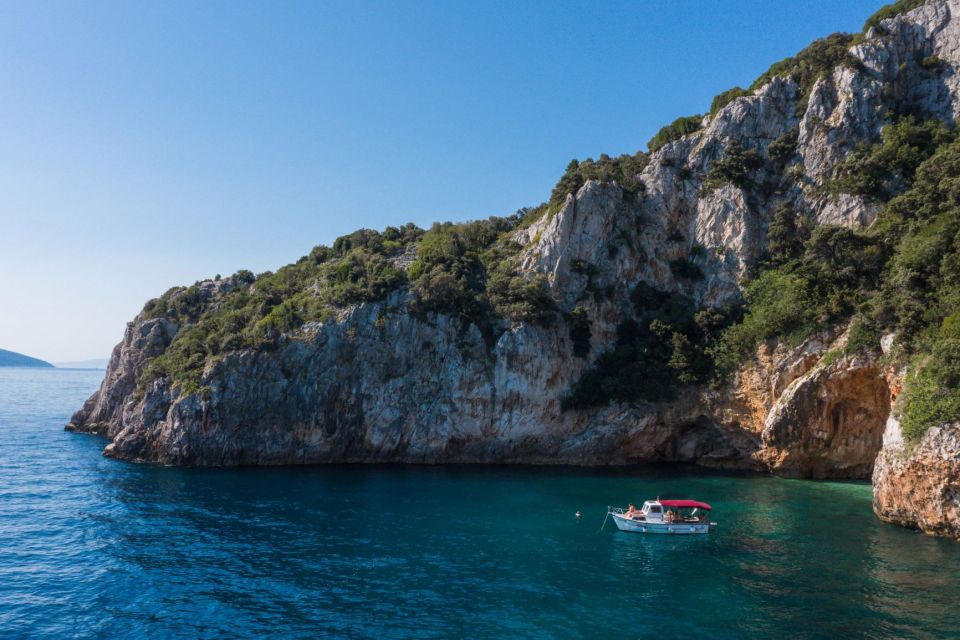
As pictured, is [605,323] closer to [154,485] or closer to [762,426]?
[762,426]

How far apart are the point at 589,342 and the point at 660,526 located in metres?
24.8

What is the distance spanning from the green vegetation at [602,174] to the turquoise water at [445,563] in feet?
111

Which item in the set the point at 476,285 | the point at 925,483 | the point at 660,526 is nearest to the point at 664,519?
the point at 660,526

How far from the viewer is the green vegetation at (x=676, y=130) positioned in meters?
65.3

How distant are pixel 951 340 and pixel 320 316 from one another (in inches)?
2056

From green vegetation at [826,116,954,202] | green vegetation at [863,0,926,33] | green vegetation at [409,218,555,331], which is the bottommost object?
green vegetation at [409,218,555,331]

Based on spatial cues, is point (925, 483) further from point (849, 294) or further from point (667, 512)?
point (849, 294)

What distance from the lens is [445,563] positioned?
27.3 meters

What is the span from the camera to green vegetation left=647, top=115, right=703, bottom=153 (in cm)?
6531

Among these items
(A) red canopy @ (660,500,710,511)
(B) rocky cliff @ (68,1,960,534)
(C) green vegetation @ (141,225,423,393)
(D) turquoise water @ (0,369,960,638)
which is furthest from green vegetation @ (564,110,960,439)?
(C) green vegetation @ (141,225,423,393)

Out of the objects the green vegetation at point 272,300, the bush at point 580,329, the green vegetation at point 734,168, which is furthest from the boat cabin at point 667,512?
the green vegetation at point 734,168

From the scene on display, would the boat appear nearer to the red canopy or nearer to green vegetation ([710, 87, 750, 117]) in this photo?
the red canopy

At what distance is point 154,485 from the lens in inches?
1670

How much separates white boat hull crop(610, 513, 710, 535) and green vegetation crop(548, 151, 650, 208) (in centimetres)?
3762
